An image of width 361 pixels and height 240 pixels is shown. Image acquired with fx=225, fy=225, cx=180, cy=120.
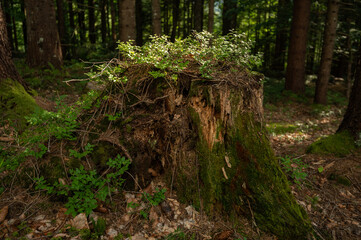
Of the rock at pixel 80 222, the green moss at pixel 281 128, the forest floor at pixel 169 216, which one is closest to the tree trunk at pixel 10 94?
the forest floor at pixel 169 216

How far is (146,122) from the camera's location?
3.13 meters

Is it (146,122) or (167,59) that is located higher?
(167,59)

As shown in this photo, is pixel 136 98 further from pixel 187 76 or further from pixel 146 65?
pixel 187 76

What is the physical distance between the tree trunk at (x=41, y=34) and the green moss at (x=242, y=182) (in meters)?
7.88

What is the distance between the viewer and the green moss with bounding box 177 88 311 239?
284cm

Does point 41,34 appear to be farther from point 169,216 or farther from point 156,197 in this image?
point 169,216

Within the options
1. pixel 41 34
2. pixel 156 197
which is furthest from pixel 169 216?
pixel 41 34

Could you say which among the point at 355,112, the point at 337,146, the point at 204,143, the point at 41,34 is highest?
the point at 41,34

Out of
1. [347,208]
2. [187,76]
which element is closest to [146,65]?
[187,76]

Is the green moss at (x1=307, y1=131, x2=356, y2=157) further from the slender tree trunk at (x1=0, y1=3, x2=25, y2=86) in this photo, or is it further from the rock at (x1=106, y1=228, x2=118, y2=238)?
the slender tree trunk at (x1=0, y1=3, x2=25, y2=86)

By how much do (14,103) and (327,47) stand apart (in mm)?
11351

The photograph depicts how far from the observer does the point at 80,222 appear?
2.43 meters

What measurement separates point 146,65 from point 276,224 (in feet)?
9.05

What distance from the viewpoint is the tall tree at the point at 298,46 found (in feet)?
34.0
